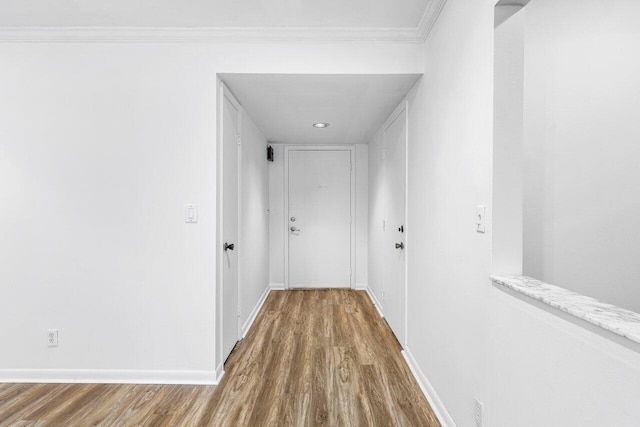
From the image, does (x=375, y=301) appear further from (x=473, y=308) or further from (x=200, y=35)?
(x=200, y=35)

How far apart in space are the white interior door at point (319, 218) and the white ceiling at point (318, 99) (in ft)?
2.46

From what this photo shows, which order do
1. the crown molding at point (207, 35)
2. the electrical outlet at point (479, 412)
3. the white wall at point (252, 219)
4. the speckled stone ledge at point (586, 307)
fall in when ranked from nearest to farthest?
the speckled stone ledge at point (586, 307) → the electrical outlet at point (479, 412) → the crown molding at point (207, 35) → the white wall at point (252, 219)

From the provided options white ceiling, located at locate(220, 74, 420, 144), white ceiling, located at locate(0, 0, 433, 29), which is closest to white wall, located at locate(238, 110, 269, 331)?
white ceiling, located at locate(220, 74, 420, 144)

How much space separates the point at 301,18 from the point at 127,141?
144cm

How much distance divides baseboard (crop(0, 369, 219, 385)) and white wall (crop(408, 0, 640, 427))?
1.57m

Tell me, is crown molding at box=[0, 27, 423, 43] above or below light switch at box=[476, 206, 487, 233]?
above

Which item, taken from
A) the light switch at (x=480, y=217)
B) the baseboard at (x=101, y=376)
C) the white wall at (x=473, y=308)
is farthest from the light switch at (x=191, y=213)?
the light switch at (x=480, y=217)

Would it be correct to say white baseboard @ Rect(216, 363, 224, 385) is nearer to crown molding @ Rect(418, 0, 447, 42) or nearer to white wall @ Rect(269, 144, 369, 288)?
white wall @ Rect(269, 144, 369, 288)

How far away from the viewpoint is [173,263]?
7.25ft

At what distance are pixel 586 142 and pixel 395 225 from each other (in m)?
1.62

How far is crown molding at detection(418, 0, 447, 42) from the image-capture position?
1.84 meters

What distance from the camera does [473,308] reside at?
148cm

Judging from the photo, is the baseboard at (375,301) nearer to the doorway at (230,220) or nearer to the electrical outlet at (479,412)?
the doorway at (230,220)

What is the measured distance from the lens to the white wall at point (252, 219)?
9.98ft
